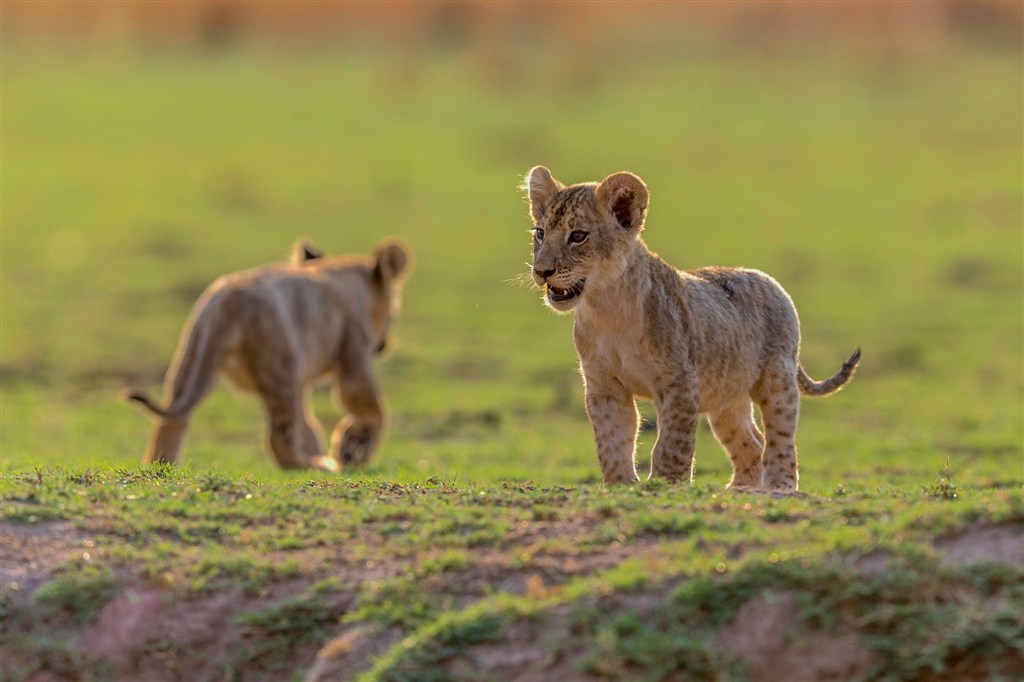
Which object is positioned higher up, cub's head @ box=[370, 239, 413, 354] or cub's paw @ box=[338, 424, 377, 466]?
cub's head @ box=[370, 239, 413, 354]

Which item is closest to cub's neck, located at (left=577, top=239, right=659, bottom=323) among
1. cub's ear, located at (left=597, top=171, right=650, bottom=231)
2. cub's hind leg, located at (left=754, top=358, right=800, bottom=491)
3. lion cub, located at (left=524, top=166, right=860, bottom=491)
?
lion cub, located at (left=524, top=166, right=860, bottom=491)

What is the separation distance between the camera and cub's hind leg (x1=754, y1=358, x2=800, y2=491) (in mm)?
7617

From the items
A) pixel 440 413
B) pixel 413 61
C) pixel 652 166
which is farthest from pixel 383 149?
pixel 440 413

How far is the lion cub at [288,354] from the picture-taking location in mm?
10414

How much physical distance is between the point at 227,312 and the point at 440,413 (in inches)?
168

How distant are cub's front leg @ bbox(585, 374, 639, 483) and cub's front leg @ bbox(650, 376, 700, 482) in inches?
6.2

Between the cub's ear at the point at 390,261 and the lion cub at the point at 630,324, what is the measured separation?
17.7ft

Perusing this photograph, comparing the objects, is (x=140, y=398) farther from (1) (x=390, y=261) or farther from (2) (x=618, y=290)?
(2) (x=618, y=290)

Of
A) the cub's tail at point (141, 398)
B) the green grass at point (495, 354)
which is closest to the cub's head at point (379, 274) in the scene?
the green grass at point (495, 354)

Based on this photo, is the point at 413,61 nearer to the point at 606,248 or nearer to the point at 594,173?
the point at 594,173

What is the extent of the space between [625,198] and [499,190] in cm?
2466

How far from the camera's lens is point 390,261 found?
1262cm

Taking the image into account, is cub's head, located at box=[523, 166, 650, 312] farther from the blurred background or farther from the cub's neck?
the blurred background

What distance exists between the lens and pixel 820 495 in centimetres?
666
